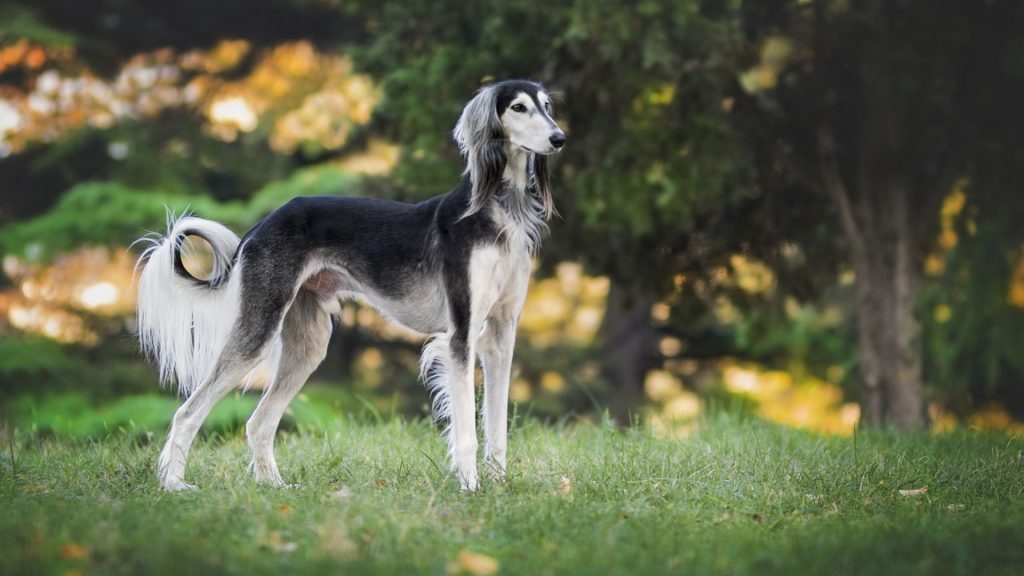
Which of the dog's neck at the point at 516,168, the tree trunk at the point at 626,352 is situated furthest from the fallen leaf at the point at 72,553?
the tree trunk at the point at 626,352

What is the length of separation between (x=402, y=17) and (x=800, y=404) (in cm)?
1340

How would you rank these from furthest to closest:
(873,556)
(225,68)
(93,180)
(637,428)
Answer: (225,68), (93,180), (637,428), (873,556)

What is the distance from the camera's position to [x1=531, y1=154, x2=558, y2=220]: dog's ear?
593 centimetres

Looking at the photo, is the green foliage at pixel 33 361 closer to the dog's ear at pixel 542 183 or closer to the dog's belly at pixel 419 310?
the dog's belly at pixel 419 310

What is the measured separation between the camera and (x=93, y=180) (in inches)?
659

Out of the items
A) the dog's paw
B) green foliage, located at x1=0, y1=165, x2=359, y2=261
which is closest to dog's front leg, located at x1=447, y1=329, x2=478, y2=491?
the dog's paw

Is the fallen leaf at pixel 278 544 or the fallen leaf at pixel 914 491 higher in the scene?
the fallen leaf at pixel 278 544

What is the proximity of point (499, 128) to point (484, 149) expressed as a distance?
13 cm

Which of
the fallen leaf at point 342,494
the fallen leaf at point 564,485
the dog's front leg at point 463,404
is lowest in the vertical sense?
the fallen leaf at point 564,485

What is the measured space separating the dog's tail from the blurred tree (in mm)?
6261

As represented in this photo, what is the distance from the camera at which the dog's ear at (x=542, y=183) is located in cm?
593

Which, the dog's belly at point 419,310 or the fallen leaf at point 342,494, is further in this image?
the dog's belly at point 419,310

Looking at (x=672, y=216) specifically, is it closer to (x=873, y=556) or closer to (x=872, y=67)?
(x=872, y=67)

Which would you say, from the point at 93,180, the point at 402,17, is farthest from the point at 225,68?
the point at 402,17
